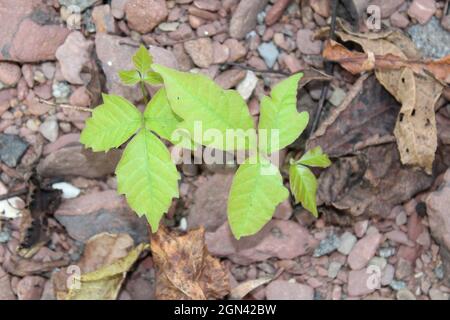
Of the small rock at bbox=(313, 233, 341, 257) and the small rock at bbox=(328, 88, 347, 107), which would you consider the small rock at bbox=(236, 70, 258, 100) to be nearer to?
the small rock at bbox=(328, 88, 347, 107)

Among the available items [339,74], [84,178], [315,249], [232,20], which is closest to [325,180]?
[315,249]

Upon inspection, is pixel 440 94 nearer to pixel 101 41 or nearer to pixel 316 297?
pixel 316 297

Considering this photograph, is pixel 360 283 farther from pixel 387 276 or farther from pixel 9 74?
pixel 9 74

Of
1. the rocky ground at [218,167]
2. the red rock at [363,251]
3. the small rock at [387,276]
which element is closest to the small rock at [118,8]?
the rocky ground at [218,167]

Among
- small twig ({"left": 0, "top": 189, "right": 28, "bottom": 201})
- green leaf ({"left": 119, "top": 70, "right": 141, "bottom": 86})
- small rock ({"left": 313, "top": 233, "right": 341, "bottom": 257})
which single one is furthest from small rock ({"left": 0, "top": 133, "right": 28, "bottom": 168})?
small rock ({"left": 313, "top": 233, "right": 341, "bottom": 257})

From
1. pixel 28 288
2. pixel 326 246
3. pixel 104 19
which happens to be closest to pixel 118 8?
pixel 104 19

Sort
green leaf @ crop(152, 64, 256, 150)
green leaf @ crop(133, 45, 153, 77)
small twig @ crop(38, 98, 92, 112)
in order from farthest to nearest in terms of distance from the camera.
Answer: small twig @ crop(38, 98, 92, 112), green leaf @ crop(133, 45, 153, 77), green leaf @ crop(152, 64, 256, 150)
